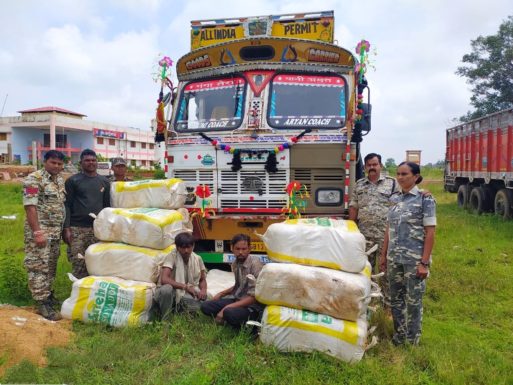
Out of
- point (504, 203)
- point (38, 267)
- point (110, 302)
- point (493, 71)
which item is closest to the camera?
point (110, 302)

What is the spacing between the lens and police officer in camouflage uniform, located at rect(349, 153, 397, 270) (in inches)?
181

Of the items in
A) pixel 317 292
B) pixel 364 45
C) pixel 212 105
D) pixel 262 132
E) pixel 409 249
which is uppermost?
pixel 364 45

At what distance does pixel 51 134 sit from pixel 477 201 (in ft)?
100

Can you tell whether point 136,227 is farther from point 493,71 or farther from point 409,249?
point 493,71

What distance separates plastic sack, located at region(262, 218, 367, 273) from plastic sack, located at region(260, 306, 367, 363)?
0.43m

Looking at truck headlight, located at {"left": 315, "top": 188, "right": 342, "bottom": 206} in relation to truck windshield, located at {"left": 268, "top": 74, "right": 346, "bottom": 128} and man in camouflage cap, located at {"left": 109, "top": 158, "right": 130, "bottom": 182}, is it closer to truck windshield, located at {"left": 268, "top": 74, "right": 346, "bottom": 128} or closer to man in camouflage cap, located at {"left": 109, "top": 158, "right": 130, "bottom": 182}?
truck windshield, located at {"left": 268, "top": 74, "right": 346, "bottom": 128}

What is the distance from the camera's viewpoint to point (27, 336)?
142 inches

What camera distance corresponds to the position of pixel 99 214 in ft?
14.8

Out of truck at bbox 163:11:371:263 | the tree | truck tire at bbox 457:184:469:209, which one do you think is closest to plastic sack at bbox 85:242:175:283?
truck at bbox 163:11:371:263

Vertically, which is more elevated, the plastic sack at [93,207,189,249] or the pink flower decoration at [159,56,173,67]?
the pink flower decoration at [159,56,173,67]

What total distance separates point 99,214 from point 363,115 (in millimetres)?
3317

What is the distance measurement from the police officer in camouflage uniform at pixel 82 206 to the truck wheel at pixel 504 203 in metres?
9.96

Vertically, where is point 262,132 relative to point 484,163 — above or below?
above

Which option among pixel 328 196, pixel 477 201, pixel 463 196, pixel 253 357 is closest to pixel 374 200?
pixel 328 196
